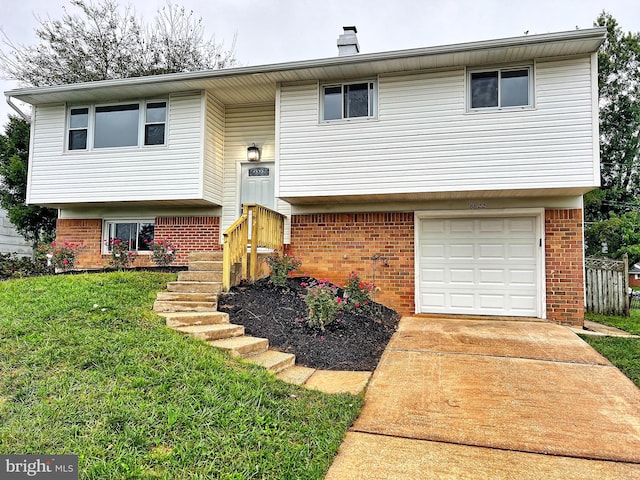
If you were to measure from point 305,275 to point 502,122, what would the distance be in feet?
16.3

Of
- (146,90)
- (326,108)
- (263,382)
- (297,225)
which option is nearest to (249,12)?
(146,90)

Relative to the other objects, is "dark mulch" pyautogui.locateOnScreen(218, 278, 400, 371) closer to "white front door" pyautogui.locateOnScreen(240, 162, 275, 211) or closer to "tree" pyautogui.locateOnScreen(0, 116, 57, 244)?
"white front door" pyautogui.locateOnScreen(240, 162, 275, 211)

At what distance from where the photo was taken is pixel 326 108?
26.1ft

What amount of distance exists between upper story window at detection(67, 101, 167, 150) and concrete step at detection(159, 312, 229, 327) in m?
5.15

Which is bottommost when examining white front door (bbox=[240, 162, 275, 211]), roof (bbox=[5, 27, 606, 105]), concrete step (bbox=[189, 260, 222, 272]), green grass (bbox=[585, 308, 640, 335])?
green grass (bbox=[585, 308, 640, 335])

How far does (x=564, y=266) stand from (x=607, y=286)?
311 cm

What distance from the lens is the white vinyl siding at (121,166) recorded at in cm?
845

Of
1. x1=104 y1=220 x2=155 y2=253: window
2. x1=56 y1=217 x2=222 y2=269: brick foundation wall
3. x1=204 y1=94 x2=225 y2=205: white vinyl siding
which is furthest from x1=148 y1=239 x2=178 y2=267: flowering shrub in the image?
x1=204 y1=94 x2=225 y2=205: white vinyl siding

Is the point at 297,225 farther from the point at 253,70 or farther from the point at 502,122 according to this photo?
the point at 502,122

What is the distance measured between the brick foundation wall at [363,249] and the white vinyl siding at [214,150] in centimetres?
217

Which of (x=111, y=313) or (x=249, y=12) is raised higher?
(x=249, y=12)

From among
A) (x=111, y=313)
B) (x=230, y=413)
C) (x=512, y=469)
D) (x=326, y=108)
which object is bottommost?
(x=512, y=469)

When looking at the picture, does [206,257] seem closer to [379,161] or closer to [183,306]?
[183,306]

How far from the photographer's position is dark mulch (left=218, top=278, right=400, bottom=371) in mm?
4738
